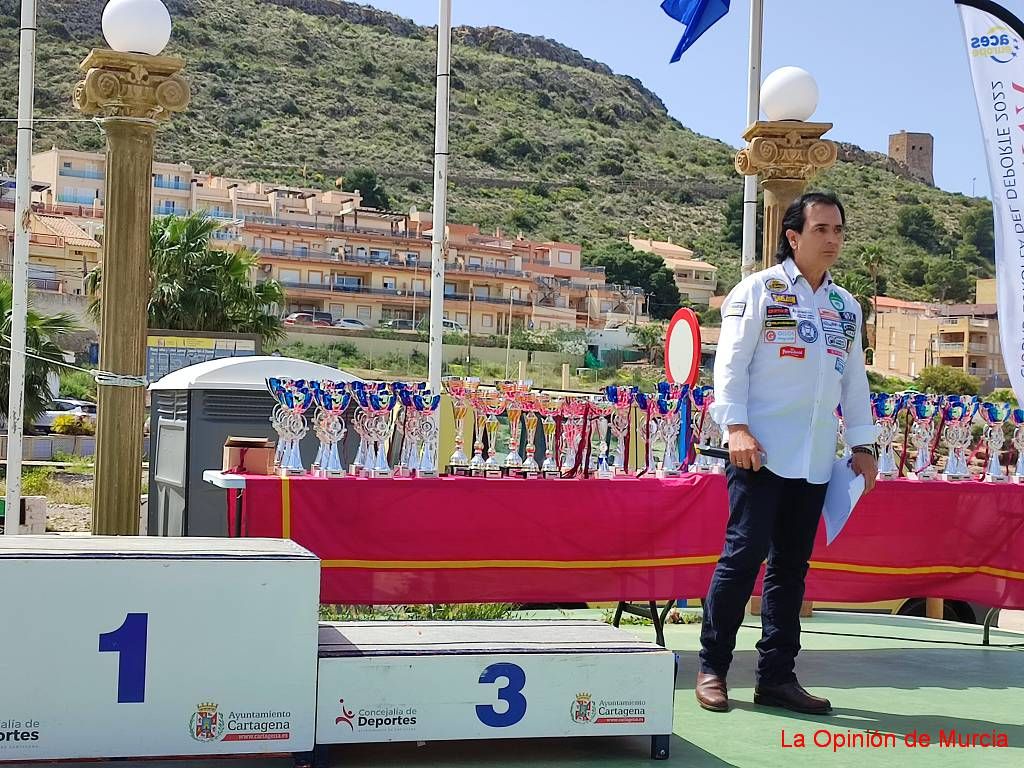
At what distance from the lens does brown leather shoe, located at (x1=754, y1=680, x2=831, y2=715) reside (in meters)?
4.73

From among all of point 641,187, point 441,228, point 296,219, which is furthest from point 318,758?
point 641,187

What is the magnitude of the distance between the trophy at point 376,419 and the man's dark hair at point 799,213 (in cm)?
178

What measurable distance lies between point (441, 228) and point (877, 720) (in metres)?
4.07

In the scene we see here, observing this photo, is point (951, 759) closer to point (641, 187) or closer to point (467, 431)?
point (467, 431)

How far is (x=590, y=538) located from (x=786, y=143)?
10.6 feet

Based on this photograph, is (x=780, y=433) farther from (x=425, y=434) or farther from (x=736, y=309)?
(x=425, y=434)

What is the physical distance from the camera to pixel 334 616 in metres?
6.50

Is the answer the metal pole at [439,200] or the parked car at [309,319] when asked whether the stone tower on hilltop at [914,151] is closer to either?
the parked car at [309,319]

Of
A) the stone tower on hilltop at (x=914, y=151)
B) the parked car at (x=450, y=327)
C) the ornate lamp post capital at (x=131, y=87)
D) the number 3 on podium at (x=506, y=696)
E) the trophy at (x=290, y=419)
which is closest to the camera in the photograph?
the number 3 on podium at (x=506, y=696)

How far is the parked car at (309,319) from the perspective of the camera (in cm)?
7714

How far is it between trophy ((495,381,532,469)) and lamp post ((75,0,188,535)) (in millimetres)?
1820

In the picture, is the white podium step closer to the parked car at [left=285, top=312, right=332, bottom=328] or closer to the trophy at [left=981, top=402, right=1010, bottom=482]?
the trophy at [left=981, top=402, right=1010, bottom=482]

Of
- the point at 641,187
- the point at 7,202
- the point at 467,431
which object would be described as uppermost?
the point at 641,187

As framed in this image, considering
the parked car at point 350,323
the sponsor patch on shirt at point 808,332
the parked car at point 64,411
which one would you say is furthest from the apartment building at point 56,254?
the sponsor patch on shirt at point 808,332
